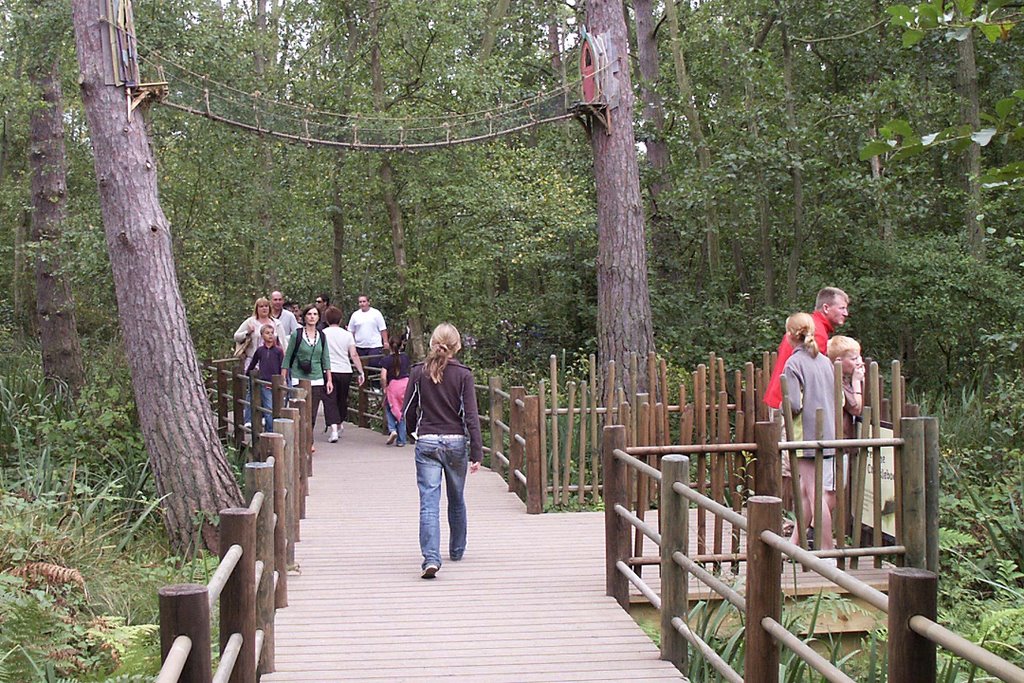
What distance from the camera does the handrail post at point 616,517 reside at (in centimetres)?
653

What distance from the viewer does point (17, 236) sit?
22750mm

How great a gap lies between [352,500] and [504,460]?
2108mm

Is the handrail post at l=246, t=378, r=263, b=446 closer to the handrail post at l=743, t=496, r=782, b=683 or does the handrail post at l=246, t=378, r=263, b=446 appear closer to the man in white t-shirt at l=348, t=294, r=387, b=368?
the man in white t-shirt at l=348, t=294, r=387, b=368

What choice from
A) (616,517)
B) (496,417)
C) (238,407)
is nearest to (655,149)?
(496,417)

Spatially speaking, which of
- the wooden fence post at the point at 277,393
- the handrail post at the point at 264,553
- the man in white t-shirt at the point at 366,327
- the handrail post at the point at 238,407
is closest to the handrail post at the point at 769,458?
the handrail post at the point at 264,553

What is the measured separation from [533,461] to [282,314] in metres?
5.86

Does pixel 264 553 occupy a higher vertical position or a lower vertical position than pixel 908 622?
lower

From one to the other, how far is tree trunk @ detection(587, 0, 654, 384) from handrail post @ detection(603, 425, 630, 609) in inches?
311

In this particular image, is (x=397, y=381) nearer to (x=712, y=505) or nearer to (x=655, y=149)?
(x=655, y=149)

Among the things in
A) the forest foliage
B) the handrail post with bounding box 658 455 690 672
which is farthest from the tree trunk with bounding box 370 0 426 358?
the handrail post with bounding box 658 455 690 672

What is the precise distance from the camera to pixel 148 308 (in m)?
9.95

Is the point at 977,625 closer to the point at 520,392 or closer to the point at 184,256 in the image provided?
the point at 520,392

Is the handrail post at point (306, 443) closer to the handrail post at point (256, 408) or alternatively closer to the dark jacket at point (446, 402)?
the handrail post at point (256, 408)

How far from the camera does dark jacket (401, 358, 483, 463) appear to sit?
24.3ft
